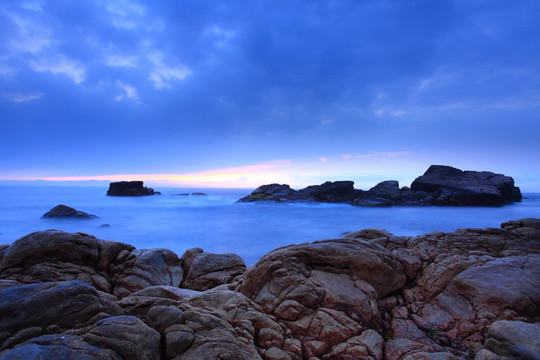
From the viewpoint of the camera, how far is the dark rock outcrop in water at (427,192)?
42.5 m

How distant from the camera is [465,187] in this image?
43.7 meters

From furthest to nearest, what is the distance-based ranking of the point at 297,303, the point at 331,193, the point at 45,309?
1. the point at 331,193
2. the point at 297,303
3. the point at 45,309

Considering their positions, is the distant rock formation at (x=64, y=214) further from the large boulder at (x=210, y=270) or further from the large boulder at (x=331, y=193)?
the large boulder at (x=331, y=193)

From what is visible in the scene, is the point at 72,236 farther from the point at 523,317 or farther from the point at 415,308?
the point at 523,317

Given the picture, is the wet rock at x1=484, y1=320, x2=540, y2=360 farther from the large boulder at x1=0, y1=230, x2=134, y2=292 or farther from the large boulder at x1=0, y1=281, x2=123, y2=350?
the large boulder at x1=0, y1=230, x2=134, y2=292

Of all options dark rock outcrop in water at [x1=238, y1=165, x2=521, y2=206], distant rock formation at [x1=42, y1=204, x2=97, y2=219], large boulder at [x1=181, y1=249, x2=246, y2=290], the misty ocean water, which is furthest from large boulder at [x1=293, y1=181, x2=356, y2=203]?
large boulder at [x1=181, y1=249, x2=246, y2=290]

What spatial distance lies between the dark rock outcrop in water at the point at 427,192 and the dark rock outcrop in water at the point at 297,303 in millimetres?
39149

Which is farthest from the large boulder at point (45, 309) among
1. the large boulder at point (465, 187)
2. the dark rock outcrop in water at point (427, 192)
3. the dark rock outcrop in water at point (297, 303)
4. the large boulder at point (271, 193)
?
the large boulder at point (465, 187)

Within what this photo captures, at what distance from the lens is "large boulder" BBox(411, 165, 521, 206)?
4203cm

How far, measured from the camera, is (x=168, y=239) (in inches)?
876

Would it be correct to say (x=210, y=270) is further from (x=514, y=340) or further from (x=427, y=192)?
(x=427, y=192)

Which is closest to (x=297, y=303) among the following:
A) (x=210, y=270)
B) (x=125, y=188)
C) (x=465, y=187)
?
(x=210, y=270)

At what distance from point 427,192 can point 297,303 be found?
50.9m

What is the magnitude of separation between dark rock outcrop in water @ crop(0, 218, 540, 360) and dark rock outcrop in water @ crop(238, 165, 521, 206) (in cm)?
3915
